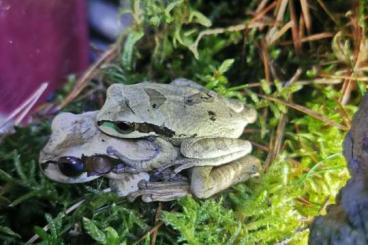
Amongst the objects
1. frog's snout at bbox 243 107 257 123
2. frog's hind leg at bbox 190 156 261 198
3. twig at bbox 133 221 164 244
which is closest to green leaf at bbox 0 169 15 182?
twig at bbox 133 221 164 244

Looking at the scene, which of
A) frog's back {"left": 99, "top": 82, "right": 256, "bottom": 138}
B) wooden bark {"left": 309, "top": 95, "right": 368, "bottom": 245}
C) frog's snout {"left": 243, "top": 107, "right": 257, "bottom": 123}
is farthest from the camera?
frog's snout {"left": 243, "top": 107, "right": 257, "bottom": 123}

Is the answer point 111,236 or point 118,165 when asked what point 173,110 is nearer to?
point 118,165

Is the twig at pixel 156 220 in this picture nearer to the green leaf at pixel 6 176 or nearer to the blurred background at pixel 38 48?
the green leaf at pixel 6 176

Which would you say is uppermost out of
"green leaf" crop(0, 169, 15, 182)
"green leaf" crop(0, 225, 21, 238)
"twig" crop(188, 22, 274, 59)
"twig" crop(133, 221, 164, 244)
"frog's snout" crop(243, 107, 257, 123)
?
"twig" crop(188, 22, 274, 59)

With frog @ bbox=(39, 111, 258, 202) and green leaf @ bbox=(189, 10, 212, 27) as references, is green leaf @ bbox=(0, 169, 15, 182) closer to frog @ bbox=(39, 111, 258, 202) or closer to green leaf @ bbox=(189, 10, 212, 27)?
frog @ bbox=(39, 111, 258, 202)

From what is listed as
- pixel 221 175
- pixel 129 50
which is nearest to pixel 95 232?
pixel 221 175


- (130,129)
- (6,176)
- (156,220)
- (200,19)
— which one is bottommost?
(156,220)

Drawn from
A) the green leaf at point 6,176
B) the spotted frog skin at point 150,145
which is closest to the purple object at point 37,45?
the green leaf at point 6,176
